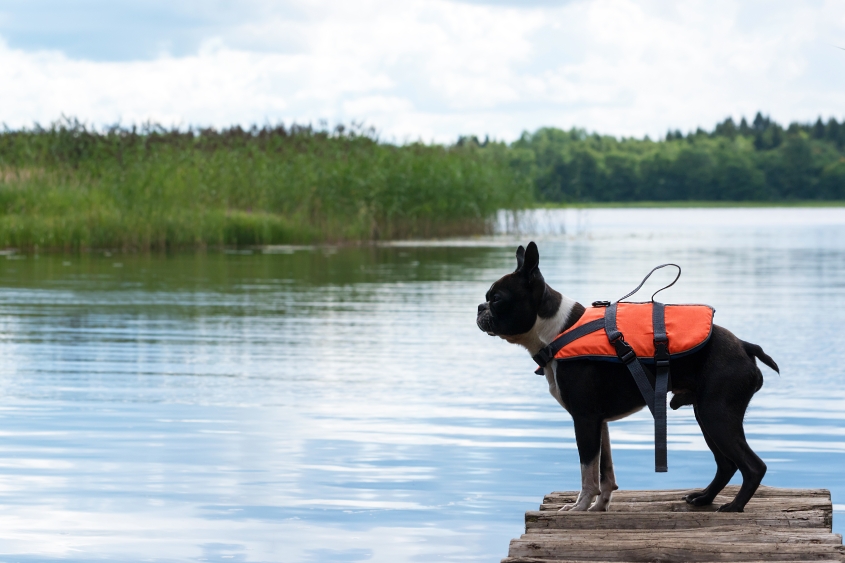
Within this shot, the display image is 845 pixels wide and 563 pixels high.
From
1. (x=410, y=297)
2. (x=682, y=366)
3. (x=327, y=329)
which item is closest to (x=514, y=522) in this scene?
(x=682, y=366)

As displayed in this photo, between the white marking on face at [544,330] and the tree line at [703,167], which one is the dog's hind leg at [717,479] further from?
the tree line at [703,167]

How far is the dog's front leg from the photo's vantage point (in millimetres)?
4977

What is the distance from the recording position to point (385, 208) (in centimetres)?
3256

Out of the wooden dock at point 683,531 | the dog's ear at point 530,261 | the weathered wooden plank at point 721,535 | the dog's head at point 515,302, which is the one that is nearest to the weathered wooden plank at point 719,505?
the wooden dock at point 683,531

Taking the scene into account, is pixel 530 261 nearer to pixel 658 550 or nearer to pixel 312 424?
pixel 658 550

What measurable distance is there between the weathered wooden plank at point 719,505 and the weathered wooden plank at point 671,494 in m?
0.04

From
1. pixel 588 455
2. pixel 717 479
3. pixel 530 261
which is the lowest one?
pixel 717 479

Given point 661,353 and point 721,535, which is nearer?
point 721,535

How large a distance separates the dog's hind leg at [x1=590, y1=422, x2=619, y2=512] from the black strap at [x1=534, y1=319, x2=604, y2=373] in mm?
361

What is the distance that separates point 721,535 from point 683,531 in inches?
6.9

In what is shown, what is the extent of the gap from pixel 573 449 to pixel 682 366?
2.58 metres

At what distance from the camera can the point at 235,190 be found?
31.4m

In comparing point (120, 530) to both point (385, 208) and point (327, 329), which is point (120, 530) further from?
point (385, 208)

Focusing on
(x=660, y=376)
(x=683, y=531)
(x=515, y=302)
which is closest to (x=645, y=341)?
(x=660, y=376)
